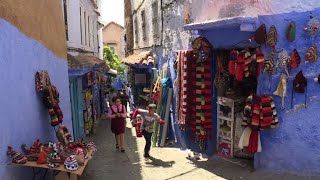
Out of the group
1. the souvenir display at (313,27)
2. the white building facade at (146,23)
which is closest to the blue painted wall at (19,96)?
the souvenir display at (313,27)

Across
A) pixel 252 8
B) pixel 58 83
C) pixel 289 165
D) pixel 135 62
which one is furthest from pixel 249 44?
pixel 135 62

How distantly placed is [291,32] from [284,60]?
0.54 meters

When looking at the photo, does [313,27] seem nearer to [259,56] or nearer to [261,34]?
[261,34]

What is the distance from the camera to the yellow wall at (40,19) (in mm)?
4812

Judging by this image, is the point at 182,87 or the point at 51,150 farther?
the point at 182,87

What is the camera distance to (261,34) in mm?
7043

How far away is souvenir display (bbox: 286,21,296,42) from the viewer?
270 inches

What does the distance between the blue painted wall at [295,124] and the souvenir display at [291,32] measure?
7 centimetres

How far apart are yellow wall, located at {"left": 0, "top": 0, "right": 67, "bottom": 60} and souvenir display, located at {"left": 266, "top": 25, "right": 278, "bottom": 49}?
13.8ft

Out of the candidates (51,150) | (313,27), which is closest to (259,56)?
(313,27)

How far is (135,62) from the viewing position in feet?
47.0

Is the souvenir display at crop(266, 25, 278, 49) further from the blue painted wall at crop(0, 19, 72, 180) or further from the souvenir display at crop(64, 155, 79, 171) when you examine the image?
the souvenir display at crop(64, 155, 79, 171)

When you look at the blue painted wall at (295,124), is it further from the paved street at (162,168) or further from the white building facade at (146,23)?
the white building facade at (146,23)

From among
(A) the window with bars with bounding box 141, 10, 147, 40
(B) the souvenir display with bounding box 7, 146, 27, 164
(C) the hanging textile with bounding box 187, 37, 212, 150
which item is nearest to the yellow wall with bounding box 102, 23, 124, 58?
(A) the window with bars with bounding box 141, 10, 147, 40
